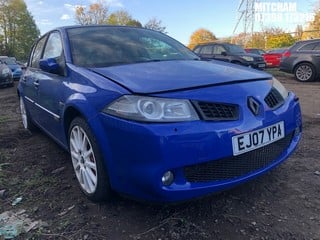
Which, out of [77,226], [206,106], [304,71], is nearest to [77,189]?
[77,226]

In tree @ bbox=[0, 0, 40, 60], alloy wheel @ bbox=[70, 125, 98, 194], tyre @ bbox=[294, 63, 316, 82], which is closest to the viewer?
alloy wheel @ bbox=[70, 125, 98, 194]

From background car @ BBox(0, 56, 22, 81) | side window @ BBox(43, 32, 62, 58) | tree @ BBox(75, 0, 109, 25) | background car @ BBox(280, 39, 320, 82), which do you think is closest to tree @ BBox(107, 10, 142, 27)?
tree @ BBox(75, 0, 109, 25)

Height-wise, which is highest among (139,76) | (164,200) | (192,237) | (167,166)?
(139,76)

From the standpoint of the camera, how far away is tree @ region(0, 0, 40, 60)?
49.7 m

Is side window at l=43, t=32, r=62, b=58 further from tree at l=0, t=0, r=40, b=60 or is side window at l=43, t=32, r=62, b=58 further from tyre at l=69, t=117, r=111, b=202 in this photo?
tree at l=0, t=0, r=40, b=60

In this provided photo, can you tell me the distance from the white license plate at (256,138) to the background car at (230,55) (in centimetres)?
1179

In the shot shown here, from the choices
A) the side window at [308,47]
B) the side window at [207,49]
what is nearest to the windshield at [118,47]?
the side window at [308,47]

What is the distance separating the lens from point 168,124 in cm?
214

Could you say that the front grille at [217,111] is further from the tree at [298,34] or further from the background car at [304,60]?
the tree at [298,34]

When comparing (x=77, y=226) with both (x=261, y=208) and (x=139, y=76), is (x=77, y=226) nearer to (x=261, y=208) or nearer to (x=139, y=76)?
(x=139, y=76)

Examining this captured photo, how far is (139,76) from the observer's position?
2.52m

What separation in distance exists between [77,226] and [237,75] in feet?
5.37

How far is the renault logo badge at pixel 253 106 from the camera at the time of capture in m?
2.38

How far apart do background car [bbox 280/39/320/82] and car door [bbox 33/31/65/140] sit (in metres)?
9.78
